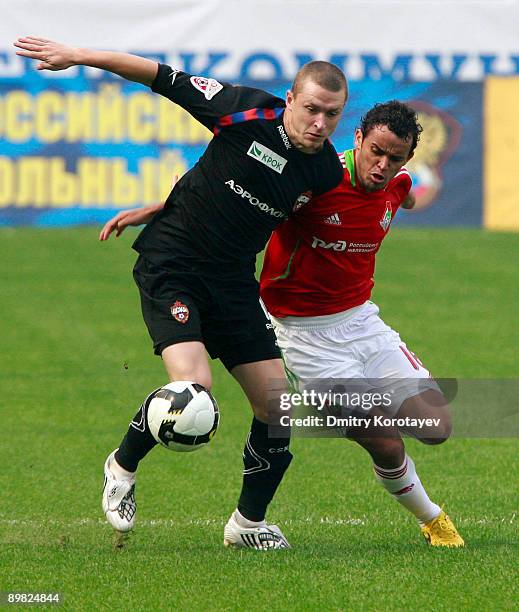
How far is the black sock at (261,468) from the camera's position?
6.45 meters

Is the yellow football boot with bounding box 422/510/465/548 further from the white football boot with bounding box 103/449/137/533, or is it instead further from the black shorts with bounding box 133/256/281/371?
the white football boot with bounding box 103/449/137/533

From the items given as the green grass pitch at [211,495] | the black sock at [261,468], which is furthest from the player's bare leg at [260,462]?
the green grass pitch at [211,495]

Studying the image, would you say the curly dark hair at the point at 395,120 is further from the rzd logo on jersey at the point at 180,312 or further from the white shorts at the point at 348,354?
the rzd logo on jersey at the point at 180,312

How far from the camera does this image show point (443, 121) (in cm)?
2055

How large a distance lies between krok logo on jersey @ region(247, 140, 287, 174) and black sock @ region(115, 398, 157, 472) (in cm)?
128

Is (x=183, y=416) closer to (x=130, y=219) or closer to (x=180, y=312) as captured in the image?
(x=180, y=312)

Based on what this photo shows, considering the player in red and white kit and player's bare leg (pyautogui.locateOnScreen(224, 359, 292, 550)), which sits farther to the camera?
the player in red and white kit

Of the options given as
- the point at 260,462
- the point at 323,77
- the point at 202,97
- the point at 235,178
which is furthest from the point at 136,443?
the point at 323,77

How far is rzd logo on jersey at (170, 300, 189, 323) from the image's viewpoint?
241 inches

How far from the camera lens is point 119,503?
20.2 feet

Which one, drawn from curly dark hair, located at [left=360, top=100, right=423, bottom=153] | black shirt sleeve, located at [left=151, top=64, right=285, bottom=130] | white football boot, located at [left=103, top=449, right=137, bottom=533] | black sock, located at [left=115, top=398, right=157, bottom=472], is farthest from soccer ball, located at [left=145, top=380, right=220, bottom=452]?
curly dark hair, located at [left=360, top=100, right=423, bottom=153]

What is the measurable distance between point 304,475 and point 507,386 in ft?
11.6

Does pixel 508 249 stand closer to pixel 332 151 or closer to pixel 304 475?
pixel 304 475

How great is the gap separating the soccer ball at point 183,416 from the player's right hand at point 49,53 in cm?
159
